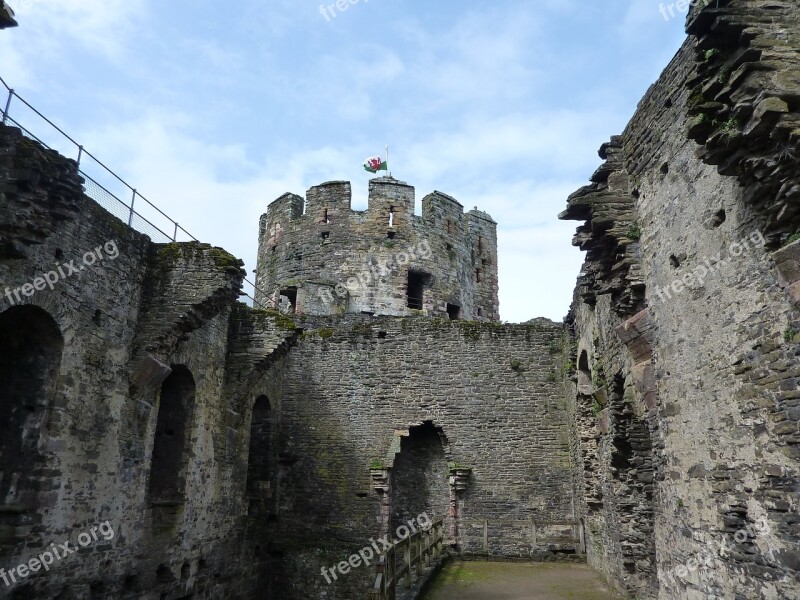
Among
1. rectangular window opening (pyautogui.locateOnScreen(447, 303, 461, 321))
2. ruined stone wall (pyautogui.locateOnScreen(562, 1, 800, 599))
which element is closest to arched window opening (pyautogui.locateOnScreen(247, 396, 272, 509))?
rectangular window opening (pyautogui.locateOnScreen(447, 303, 461, 321))

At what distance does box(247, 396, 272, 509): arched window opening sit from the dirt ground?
521 centimetres

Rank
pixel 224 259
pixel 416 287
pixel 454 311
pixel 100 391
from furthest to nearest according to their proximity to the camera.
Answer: pixel 454 311 → pixel 416 287 → pixel 224 259 → pixel 100 391

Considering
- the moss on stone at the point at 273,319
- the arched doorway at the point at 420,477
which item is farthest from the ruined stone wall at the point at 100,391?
the arched doorway at the point at 420,477

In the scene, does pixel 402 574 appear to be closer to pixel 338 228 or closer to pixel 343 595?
pixel 343 595

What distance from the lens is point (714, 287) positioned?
253 inches

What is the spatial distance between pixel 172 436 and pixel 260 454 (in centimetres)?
494

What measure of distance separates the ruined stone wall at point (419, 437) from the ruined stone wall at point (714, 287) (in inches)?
252

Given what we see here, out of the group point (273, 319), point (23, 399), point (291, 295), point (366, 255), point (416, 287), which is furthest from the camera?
point (416, 287)

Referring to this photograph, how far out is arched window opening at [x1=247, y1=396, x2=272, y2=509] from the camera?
54.4 ft

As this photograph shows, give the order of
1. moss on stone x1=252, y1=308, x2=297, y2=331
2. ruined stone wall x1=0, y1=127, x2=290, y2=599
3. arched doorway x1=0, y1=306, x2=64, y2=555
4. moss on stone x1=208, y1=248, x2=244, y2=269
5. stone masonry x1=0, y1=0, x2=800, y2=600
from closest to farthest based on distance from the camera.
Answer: stone masonry x1=0, y1=0, x2=800, y2=600
ruined stone wall x1=0, y1=127, x2=290, y2=599
arched doorway x1=0, y1=306, x2=64, y2=555
moss on stone x1=208, y1=248, x2=244, y2=269
moss on stone x1=252, y1=308, x2=297, y2=331

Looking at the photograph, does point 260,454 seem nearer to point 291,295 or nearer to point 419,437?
point 419,437

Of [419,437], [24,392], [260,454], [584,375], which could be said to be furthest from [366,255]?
[24,392]

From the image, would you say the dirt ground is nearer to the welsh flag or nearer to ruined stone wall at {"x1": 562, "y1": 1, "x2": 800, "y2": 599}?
ruined stone wall at {"x1": 562, "y1": 1, "x2": 800, "y2": 599}

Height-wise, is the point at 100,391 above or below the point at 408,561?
above
